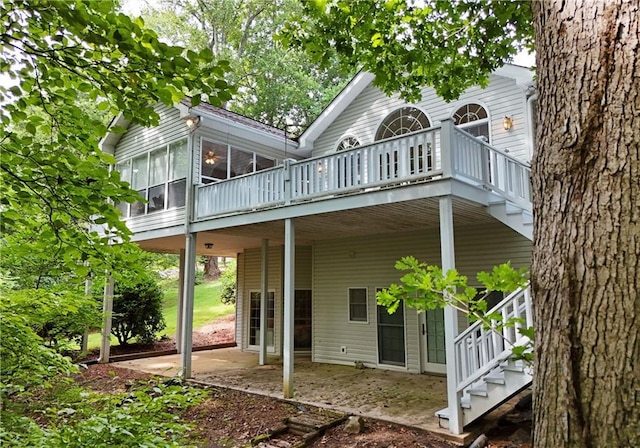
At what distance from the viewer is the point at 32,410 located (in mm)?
3021

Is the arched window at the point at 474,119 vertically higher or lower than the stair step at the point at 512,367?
higher

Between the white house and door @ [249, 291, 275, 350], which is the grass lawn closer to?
door @ [249, 291, 275, 350]

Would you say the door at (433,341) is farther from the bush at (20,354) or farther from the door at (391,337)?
the bush at (20,354)

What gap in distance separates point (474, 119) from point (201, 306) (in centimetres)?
2162

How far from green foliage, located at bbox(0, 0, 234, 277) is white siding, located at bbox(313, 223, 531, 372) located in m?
7.88

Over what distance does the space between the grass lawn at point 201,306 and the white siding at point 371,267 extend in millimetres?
12270

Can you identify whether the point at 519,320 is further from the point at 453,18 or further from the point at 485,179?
the point at 485,179

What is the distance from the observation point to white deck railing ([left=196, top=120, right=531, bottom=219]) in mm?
6688

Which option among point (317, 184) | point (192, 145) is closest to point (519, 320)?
point (317, 184)

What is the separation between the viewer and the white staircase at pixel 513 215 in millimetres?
6754

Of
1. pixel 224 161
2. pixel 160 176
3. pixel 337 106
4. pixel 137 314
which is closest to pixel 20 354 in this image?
pixel 224 161

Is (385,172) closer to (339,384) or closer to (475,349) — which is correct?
(475,349)

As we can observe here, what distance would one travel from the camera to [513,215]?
23.1 ft

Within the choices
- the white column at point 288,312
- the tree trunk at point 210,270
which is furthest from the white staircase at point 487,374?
the tree trunk at point 210,270
